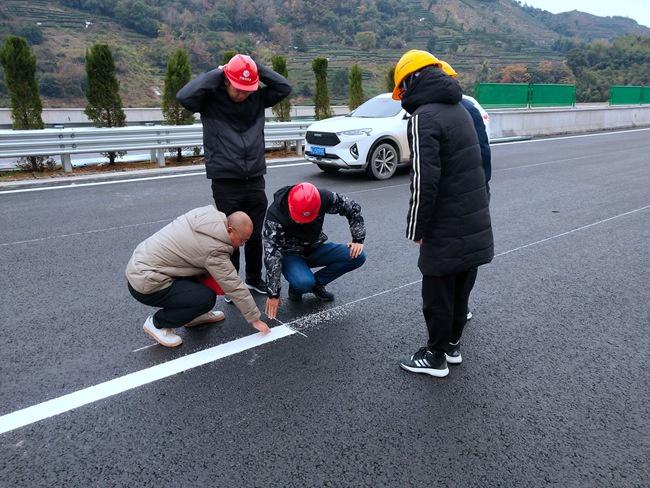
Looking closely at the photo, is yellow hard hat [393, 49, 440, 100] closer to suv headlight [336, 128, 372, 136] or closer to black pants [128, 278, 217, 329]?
black pants [128, 278, 217, 329]

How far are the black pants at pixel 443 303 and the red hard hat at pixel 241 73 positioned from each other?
204 cm

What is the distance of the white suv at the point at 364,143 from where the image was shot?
10430 millimetres

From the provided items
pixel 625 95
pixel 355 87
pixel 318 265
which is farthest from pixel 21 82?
pixel 625 95

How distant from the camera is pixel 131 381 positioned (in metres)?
3.38

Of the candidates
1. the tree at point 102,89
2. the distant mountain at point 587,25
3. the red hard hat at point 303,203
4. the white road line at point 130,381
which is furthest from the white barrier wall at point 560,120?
the distant mountain at point 587,25

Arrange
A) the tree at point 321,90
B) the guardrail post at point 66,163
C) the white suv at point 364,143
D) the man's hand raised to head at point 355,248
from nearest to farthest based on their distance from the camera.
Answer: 1. the man's hand raised to head at point 355,248
2. the white suv at point 364,143
3. the guardrail post at point 66,163
4. the tree at point 321,90

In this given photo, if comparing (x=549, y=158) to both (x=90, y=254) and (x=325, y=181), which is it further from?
(x=90, y=254)

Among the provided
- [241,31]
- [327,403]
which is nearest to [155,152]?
[327,403]

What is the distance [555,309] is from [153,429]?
3.38 meters

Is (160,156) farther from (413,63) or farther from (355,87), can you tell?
(413,63)

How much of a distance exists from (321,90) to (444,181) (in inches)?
585

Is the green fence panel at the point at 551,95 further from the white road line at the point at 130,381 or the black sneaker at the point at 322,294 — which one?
the white road line at the point at 130,381

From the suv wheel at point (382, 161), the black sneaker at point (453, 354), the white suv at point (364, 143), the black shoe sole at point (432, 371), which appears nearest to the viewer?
the black shoe sole at point (432, 371)

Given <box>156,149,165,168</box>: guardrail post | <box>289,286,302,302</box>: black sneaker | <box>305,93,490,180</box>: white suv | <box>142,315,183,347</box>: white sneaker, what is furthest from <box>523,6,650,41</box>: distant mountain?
<box>142,315,183,347</box>: white sneaker
